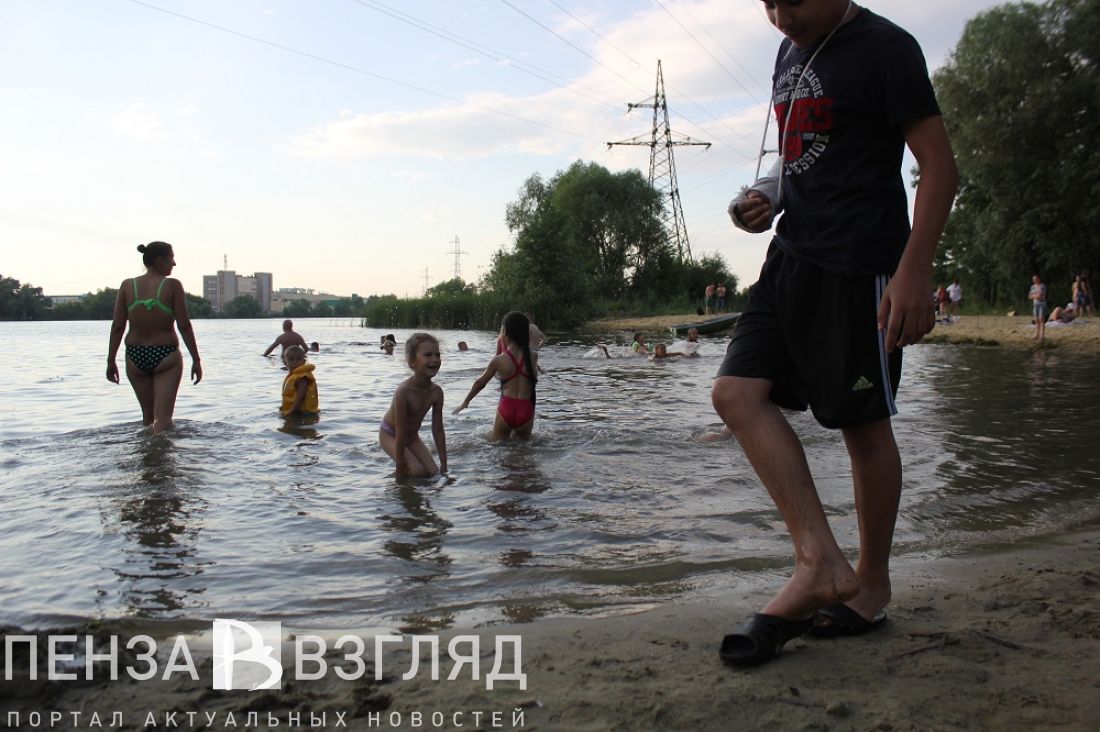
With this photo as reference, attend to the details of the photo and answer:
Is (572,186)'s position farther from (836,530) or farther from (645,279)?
(836,530)

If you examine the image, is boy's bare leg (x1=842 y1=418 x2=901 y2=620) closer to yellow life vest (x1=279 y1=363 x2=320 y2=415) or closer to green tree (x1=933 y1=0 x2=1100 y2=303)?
yellow life vest (x1=279 y1=363 x2=320 y2=415)


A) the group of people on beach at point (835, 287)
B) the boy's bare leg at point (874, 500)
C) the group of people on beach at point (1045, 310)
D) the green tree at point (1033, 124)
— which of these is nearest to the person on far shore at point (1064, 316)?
the group of people on beach at point (1045, 310)

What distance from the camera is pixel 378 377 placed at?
17.3m

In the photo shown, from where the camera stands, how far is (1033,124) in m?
29.9

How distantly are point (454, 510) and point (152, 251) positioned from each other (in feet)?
14.4

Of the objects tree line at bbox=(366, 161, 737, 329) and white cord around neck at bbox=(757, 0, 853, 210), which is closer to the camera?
white cord around neck at bbox=(757, 0, 853, 210)

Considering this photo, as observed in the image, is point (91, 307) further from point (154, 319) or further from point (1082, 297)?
point (154, 319)

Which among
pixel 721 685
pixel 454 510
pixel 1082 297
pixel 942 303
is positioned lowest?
pixel 454 510

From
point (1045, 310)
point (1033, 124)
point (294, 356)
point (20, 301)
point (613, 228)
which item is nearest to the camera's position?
point (294, 356)

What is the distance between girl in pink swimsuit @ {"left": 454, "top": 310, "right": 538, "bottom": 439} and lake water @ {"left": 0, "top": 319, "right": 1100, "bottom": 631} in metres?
0.27

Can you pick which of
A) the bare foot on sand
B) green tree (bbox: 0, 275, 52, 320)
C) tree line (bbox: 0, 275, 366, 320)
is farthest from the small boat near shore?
green tree (bbox: 0, 275, 52, 320)

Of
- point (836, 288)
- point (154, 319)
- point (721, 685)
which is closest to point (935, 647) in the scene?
Answer: point (721, 685)

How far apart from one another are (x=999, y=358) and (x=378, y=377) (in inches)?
569

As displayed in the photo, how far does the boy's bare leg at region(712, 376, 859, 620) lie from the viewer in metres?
2.51
